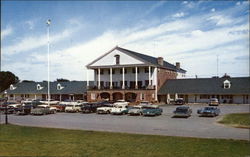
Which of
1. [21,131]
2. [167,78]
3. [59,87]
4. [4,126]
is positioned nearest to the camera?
[21,131]

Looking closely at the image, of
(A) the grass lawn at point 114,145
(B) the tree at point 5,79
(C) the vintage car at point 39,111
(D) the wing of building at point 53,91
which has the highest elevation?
(B) the tree at point 5,79

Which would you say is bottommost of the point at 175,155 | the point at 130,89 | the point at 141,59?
the point at 175,155

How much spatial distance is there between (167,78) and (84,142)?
50195 millimetres

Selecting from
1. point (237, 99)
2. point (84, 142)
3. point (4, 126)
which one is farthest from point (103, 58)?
point (84, 142)

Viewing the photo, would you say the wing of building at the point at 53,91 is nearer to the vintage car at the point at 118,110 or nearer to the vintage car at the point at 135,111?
the vintage car at the point at 118,110

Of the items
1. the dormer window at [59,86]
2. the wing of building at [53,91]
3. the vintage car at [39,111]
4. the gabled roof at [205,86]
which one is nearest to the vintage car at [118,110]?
the vintage car at [39,111]

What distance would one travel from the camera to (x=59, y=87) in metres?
73.4

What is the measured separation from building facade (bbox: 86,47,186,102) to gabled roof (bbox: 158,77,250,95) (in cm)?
244

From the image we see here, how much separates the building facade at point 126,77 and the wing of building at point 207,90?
2.74m

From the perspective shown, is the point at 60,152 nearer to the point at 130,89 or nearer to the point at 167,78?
the point at 130,89

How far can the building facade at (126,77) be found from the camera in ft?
196

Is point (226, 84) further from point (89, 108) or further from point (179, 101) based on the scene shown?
point (89, 108)

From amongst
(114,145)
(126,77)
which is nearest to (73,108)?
(126,77)

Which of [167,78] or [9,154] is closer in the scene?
[9,154]
